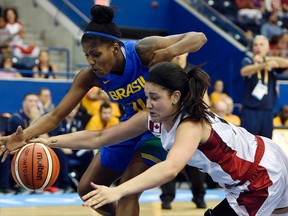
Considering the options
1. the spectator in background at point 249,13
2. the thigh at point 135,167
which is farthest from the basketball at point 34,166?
the spectator in background at point 249,13

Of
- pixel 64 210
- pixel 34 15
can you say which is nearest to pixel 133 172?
pixel 64 210

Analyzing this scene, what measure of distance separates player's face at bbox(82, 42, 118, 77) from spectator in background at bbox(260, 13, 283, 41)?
11911 mm

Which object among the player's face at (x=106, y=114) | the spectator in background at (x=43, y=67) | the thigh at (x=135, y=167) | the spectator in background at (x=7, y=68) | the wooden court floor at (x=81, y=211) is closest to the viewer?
the thigh at (x=135, y=167)

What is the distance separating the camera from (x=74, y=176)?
995 centimetres

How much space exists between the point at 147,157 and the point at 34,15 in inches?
434

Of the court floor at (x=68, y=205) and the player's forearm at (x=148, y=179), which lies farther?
the court floor at (x=68, y=205)

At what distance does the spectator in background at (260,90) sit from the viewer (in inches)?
358

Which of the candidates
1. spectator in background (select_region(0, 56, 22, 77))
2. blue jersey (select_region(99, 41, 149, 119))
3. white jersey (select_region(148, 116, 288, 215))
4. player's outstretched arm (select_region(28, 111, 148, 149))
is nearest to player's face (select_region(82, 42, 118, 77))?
blue jersey (select_region(99, 41, 149, 119))

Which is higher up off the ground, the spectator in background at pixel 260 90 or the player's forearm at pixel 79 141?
the player's forearm at pixel 79 141

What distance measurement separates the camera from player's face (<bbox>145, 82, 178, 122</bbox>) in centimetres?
384

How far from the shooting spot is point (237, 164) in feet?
13.0

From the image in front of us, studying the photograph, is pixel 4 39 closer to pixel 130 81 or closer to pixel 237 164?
pixel 130 81

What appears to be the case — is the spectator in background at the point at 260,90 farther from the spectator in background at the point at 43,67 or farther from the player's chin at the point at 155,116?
the player's chin at the point at 155,116

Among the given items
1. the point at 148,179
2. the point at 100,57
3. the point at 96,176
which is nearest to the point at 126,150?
the point at 96,176
